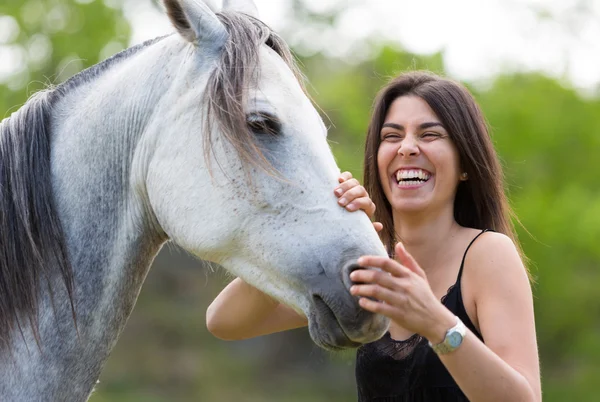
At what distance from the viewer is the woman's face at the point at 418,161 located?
3121 mm

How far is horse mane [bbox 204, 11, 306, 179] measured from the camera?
2.44 metres

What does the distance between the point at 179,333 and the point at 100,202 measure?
690 inches

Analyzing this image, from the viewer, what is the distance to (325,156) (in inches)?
97.9

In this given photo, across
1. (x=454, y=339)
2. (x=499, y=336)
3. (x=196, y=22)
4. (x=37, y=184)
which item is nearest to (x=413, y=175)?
(x=499, y=336)

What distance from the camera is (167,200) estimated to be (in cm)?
253

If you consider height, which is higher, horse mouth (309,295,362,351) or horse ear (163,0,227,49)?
horse ear (163,0,227,49)

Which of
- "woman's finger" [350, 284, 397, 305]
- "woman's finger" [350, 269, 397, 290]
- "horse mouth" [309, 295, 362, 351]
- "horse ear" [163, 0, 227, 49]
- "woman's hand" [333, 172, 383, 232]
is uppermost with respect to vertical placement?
"horse ear" [163, 0, 227, 49]

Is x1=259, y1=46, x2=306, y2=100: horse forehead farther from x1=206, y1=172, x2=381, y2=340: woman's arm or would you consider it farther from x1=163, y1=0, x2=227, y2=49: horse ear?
x1=206, y1=172, x2=381, y2=340: woman's arm

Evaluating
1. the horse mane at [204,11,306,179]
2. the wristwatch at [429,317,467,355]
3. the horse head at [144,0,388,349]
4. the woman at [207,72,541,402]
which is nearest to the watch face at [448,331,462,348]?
the wristwatch at [429,317,467,355]

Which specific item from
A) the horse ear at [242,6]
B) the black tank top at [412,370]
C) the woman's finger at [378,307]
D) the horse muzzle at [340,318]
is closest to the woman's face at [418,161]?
the black tank top at [412,370]

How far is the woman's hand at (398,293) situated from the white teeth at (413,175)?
3.09ft

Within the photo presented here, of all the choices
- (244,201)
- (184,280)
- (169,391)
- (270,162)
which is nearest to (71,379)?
(244,201)

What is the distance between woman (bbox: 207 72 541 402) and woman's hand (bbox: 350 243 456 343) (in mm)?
244

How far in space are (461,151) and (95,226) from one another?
1527 mm
